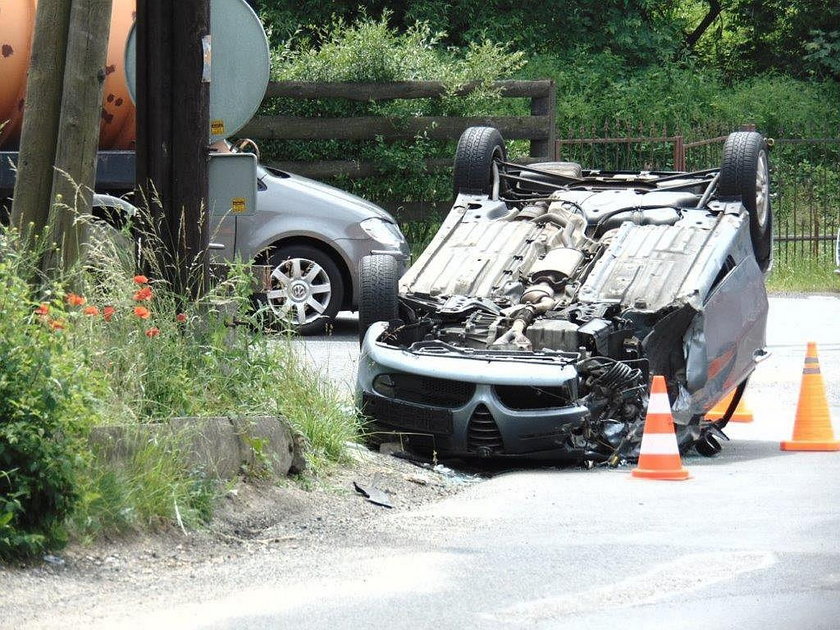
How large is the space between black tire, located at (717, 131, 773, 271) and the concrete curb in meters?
4.34

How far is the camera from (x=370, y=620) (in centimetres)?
536

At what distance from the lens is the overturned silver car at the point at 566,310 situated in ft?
29.3

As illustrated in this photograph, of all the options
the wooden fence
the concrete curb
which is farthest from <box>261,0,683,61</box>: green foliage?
the concrete curb

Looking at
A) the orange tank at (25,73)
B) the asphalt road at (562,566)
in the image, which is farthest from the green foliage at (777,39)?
the asphalt road at (562,566)

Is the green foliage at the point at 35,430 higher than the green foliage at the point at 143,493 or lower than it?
higher

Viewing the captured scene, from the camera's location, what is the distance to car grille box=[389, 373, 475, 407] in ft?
29.5

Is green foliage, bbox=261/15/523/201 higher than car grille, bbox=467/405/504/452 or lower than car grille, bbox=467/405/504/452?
higher

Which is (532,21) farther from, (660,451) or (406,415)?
(660,451)

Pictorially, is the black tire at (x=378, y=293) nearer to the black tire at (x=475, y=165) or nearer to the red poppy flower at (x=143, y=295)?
the black tire at (x=475, y=165)

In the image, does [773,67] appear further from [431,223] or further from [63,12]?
[63,12]

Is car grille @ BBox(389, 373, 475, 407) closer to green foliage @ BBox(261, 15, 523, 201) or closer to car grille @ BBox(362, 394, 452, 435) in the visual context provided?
car grille @ BBox(362, 394, 452, 435)

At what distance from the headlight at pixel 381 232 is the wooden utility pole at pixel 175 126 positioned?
22.3 feet

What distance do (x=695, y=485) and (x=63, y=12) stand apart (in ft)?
13.6

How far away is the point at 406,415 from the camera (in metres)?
9.11
